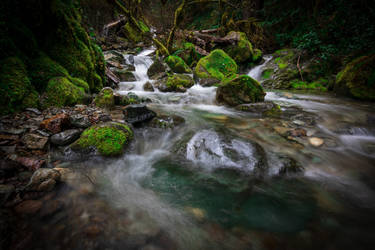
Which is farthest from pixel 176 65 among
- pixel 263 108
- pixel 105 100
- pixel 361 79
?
pixel 361 79

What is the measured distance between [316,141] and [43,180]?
4.39m

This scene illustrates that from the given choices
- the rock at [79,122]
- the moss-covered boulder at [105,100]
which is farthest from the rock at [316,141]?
the moss-covered boulder at [105,100]

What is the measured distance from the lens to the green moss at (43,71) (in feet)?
10.8

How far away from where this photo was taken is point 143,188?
212 centimetres

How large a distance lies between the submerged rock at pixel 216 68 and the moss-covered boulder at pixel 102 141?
6.04 m

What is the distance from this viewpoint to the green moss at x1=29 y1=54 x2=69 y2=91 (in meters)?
3.30

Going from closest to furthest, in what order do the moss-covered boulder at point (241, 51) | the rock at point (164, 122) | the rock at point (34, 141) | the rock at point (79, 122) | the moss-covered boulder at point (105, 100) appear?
the rock at point (34, 141)
the rock at point (79, 122)
the rock at point (164, 122)
the moss-covered boulder at point (105, 100)
the moss-covered boulder at point (241, 51)

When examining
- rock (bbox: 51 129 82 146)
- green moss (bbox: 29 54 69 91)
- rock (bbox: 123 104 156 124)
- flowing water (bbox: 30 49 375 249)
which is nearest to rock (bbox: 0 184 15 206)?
flowing water (bbox: 30 49 375 249)

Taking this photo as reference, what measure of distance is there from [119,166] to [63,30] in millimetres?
4241

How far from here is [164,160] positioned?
2.73 m

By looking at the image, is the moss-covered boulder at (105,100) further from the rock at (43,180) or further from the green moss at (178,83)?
the green moss at (178,83)

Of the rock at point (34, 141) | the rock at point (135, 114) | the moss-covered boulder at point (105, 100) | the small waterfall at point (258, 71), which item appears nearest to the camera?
the rock at point (34, 141)

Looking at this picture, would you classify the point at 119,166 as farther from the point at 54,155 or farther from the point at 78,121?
the point at 78,121

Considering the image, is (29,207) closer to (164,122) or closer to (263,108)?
(164,122)
